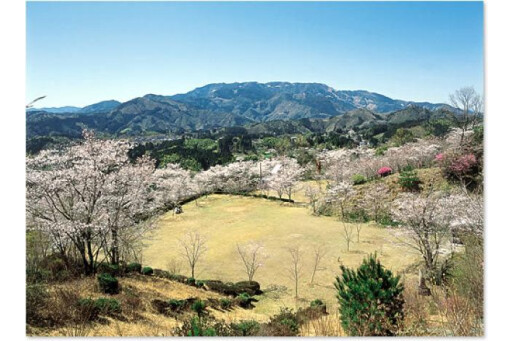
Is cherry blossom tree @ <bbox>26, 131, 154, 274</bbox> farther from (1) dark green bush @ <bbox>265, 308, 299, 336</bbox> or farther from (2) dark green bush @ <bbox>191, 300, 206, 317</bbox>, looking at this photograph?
(1) dark green bush @ <bbox>265, 308, 299, 336</bbox>

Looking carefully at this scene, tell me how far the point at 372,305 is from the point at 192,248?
1079cm

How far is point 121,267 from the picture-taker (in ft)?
29.8

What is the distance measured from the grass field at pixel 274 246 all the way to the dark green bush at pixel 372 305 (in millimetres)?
3198

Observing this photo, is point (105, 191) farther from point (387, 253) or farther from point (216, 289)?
point (387, 253)

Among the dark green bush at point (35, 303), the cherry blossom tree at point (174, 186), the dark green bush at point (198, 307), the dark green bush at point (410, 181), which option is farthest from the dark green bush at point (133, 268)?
the dark green bush at point (410, 181)

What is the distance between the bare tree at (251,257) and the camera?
455 inches

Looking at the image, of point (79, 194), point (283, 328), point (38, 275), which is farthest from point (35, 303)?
point (283, 328)

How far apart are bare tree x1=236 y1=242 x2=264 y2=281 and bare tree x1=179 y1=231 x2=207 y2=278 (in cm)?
176

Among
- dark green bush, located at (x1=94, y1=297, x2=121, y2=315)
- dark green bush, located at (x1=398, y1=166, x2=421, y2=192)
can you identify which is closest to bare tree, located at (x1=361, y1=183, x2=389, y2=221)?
dark green bush, located at (x1=398, y1=166, x2=421, y2=192)

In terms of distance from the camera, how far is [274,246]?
14.2m

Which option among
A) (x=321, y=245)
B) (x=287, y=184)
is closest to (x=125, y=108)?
(x=287, y=184)

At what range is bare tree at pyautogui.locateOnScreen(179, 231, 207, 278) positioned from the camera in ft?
41.0
